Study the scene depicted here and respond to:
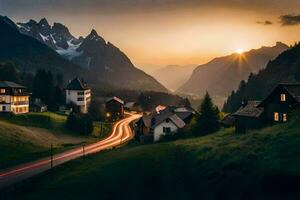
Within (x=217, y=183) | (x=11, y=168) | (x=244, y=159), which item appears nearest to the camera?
(x=217, y=183)

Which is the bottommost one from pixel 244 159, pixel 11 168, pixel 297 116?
pixel 11 168

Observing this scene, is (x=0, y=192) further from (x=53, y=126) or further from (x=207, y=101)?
(x=53, y=126)

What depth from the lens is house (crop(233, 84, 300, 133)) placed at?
61969 mm

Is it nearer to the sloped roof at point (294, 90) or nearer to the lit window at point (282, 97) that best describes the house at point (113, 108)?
the lit window at point (282, 97)

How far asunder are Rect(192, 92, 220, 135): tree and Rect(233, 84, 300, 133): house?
3.91 meters

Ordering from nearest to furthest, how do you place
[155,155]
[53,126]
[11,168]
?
1. [155,155]
2. [11,168]
3. [53,126]

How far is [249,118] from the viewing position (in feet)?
226

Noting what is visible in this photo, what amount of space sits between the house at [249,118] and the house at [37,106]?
6212cm

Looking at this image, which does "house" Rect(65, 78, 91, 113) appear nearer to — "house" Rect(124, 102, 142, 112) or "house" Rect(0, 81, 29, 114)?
"house" Rect(0, 81, 29, 114)

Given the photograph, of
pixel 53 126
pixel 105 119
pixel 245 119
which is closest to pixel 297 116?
pixel 245 119

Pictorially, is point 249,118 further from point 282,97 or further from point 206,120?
point 282,97

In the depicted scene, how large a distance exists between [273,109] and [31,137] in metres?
44.6

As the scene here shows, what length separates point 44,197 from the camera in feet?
132

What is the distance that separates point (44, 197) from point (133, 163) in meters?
12.6
